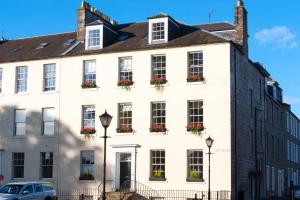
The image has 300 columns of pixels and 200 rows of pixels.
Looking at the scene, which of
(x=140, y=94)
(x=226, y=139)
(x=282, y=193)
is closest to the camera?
(x=226, y=139)

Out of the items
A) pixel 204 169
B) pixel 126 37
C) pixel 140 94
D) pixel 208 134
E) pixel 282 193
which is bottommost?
pixel 282 193

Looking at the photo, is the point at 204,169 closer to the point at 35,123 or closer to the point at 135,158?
the point at 135,158

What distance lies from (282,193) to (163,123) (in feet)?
75.1

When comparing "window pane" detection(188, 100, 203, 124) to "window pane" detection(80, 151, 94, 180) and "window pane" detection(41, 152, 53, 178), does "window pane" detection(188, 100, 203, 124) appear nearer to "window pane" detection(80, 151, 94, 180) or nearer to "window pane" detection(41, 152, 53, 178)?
"window pane" detection(80, 151, 94, 180)

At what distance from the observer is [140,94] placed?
36344mm

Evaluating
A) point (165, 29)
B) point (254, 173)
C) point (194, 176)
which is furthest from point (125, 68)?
point (254, 173)

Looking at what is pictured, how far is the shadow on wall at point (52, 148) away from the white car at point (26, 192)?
7.86 metres

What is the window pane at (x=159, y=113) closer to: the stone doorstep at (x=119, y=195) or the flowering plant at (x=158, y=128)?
the flowering plant at (x=158, y=128)

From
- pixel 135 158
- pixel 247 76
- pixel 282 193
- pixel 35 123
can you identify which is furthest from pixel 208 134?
pixel 282 193

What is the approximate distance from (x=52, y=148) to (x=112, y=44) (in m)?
8.85

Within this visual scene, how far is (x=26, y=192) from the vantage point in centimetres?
2762

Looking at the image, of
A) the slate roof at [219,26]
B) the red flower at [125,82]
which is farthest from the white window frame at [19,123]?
the slate roof at [219,26]

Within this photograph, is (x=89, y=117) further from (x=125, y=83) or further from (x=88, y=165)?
(x=125, y=83)

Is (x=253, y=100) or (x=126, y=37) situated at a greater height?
(x=126, y=37)
